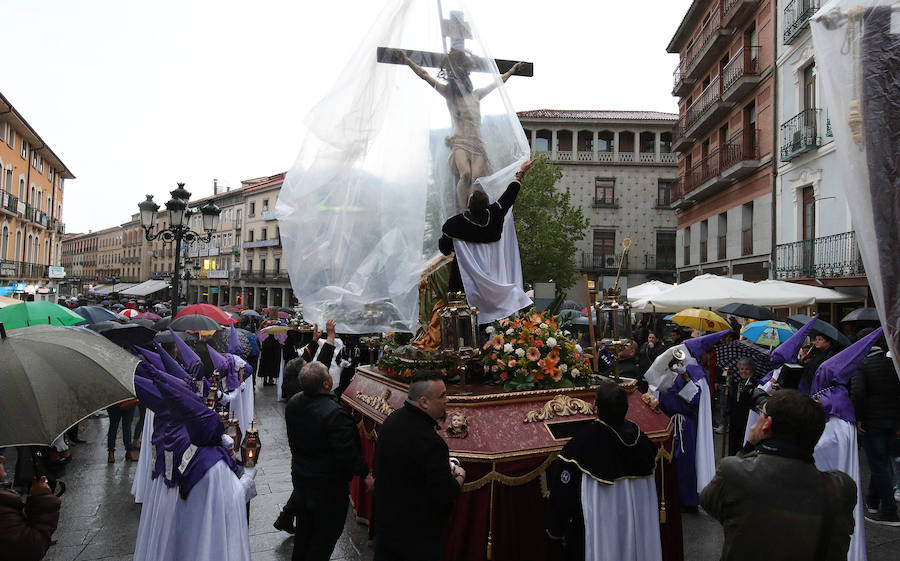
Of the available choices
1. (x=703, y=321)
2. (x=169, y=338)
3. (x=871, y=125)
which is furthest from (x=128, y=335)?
(x=703, y=321)

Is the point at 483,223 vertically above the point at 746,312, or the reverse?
the point at 483,223

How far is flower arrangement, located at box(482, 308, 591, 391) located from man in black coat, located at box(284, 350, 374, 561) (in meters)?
1.55

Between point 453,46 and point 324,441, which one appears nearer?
point 324,441

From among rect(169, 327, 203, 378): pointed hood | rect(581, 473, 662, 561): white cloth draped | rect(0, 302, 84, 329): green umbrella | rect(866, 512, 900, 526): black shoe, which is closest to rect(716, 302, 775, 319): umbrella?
rect(866, 512, 900, 526): black shoe

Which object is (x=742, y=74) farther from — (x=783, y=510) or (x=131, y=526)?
(x=131, y=526)

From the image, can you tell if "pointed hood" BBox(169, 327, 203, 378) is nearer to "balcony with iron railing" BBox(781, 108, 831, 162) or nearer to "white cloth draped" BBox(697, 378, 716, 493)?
"white cloth draped" BBox(697, 378, 716, 493)

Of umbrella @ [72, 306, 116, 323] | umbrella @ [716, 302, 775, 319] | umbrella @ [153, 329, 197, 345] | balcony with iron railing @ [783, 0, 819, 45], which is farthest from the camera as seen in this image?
balcony with iron railing @ [783, 0, 819, 45]

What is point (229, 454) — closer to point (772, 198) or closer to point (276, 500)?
point (276, 500)

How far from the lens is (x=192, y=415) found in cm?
359

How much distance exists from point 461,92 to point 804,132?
15603 mm

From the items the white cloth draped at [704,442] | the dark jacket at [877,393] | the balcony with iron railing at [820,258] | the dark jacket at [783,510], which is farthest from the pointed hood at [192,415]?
the balcony with iron railing at [820,258]

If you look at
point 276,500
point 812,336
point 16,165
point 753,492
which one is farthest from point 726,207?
point 16,165

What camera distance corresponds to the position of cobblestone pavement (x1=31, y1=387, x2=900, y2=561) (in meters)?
5.19

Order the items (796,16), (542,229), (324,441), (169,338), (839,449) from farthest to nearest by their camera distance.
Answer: (542,229), (796,16), (169,338), (839,449), (324,441)
